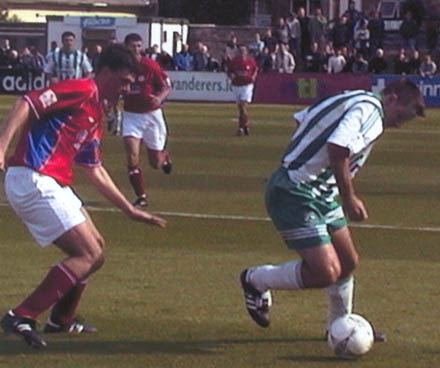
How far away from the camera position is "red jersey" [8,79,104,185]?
8.41 m

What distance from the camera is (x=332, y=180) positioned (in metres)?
8.70

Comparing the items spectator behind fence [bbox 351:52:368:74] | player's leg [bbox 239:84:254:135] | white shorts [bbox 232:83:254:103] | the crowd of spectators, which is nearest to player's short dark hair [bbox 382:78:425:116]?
player's leg [bbox 239:84:254:135]

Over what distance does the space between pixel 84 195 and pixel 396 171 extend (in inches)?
263

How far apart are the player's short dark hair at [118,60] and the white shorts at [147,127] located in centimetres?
893

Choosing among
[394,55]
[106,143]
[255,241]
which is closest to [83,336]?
[255,241]

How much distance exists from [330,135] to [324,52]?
126ft

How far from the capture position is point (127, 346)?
896 cm

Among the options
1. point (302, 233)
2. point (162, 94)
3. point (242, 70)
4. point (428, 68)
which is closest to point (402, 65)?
point (428, 68)

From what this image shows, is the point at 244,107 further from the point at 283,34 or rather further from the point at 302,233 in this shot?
the point at 302,233

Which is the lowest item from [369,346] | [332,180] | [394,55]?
[394,55]

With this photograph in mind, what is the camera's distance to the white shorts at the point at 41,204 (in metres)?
8.39

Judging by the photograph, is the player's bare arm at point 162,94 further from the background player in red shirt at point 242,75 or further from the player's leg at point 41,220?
the background player in red shirt at point 242,75

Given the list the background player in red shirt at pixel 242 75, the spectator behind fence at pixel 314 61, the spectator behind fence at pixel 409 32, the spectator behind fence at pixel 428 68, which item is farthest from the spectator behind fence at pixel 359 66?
the background player in red shirt at pixel 242 75

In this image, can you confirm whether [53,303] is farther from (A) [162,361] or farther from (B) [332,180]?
(B) [332,180]
